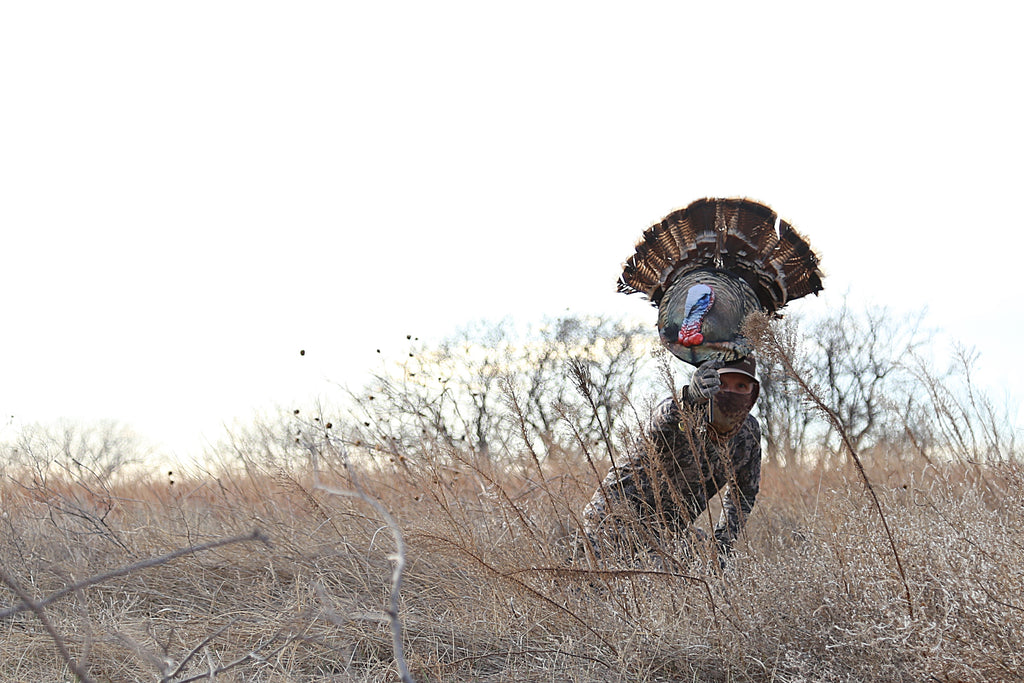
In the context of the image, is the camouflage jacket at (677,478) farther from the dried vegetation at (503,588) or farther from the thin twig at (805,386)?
the thin twig at (805,386)

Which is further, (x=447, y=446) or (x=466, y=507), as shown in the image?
(x=466, y=507)

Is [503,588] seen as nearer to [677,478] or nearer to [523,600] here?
[523,600]

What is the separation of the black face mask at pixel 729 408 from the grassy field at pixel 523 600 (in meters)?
0.49

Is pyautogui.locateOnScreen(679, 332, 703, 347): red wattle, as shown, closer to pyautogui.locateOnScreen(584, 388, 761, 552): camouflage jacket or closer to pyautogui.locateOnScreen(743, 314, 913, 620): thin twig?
pyautogui.locateOnScreen(584, 388, 761, 552): camouflage jacket

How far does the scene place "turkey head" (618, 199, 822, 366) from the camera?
3625 mm

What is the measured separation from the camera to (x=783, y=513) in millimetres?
5992

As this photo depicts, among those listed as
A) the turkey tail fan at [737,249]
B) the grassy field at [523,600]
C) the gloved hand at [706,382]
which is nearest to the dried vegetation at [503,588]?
the grassy field at [523,600]

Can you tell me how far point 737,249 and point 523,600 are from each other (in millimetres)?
1914

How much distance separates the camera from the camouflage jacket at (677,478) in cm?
341

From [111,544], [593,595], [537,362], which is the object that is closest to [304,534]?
[111,544]

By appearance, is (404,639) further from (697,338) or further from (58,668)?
(697,338)

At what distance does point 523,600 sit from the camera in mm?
3025

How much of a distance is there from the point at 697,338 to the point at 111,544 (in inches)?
130

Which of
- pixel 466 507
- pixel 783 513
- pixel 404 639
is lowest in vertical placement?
pixel 404 639
